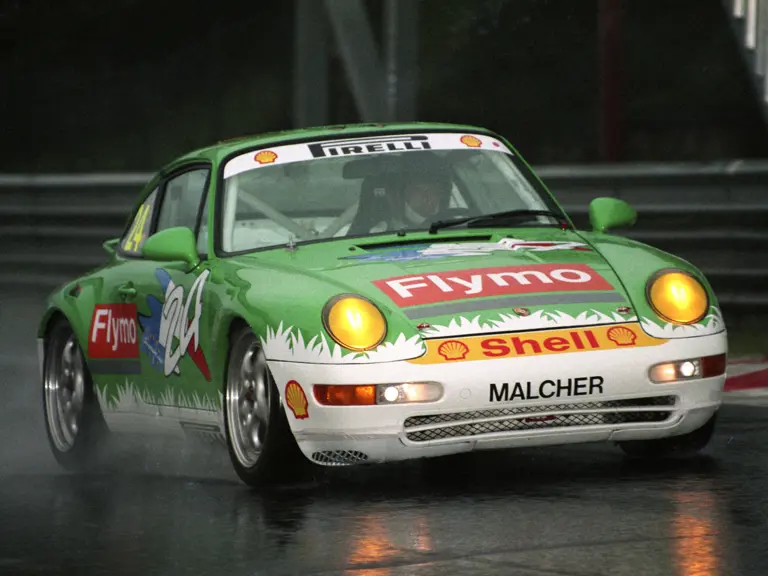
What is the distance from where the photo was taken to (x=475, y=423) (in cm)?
721

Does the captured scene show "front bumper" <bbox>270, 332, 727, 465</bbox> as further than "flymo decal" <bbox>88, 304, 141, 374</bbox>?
No

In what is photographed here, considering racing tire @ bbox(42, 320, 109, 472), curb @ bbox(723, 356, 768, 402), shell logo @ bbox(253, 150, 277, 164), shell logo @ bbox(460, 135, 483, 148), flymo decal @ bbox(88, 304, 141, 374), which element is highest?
shell logo @ bbox(460, 135, 483, 148)

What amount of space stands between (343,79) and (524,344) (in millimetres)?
28283

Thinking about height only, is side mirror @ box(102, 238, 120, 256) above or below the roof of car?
below

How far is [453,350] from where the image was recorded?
23.4 ft

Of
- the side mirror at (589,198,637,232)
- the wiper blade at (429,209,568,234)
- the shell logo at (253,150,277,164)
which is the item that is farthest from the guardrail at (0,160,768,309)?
the shell logo at (253,150,277,164)

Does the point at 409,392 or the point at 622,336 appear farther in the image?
the point at 622,336

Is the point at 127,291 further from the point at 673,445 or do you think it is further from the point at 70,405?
the point at 673,445

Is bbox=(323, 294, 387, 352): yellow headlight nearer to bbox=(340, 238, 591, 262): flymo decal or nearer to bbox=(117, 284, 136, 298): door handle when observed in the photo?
bbox=(340, 238, 591, 262): flymo decal

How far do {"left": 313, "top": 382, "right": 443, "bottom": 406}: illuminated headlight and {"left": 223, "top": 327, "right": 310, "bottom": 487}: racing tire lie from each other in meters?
0.31

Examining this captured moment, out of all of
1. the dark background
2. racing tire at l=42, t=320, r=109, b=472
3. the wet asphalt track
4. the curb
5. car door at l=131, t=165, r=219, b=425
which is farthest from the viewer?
the dark background

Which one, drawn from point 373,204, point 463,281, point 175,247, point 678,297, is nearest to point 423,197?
point 373,204

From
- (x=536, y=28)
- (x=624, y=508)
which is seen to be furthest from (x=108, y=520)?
(x=536, y=28)

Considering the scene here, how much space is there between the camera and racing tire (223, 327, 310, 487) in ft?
24.4
